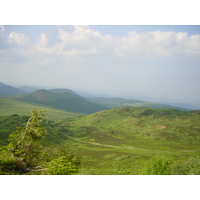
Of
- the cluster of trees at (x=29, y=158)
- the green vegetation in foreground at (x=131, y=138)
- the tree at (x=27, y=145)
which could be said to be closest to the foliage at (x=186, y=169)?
the cluster of trees at (x=29, y=158)

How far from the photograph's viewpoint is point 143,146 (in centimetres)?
10250

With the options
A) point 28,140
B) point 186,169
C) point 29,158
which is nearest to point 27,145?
point 28,140

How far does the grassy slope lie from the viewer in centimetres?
8544

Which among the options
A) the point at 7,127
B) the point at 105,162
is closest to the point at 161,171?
the point at 105,162

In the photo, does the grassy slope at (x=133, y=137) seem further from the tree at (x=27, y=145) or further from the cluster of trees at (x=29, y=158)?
the tree at (x=27, y=145)

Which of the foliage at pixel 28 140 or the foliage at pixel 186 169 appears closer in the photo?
the foliage at pixel 28 140

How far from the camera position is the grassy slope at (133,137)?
85.4 meters

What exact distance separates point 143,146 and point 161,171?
75.5 metres

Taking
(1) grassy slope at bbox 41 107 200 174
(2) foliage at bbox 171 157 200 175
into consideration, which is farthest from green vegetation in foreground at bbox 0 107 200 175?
(2) foliage at bbox 171 157 200 175

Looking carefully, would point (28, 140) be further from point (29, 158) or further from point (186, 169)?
point (186, 169)

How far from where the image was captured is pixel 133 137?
131 metres

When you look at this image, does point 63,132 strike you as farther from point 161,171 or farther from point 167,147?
point 161,171

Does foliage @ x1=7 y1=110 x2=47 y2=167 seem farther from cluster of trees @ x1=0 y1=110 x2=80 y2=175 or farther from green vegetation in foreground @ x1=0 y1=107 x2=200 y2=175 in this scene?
green vegetation in foreground @ x1=0 y1=107 x2=200 y2=175

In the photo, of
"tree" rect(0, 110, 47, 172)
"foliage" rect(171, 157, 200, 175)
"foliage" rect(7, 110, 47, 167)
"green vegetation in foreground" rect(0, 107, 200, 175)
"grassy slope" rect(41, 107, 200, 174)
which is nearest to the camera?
"tree" rect(0, 110, 47, 172)
